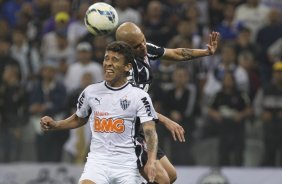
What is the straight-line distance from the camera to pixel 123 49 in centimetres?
1034

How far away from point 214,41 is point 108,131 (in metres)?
1.82

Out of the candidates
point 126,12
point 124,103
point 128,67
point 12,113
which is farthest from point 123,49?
point 126,12

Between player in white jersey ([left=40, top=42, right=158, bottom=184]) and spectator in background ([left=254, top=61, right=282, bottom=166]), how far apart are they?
578cm

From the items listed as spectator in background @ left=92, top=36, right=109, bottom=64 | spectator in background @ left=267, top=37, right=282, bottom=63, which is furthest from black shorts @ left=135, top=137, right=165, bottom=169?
spectator in background @ left=267, top=37, right=282, bottom=63

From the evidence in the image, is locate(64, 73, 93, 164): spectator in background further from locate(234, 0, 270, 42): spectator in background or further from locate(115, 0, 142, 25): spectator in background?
locate(234, 0, 270, 42): spectator in background

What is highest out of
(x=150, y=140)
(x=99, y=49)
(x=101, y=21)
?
(x=101, y=21)

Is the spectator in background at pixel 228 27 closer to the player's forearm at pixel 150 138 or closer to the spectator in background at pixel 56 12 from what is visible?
the spectator in background at pixel 56 12

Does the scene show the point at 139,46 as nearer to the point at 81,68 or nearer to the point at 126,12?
the point at 81,68

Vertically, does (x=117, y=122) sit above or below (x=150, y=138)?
above

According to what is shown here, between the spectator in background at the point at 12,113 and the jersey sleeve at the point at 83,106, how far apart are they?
604 centimetres

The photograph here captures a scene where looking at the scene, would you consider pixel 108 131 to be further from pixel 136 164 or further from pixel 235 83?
pixel 235 83

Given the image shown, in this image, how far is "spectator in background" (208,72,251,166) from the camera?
52.2 ft

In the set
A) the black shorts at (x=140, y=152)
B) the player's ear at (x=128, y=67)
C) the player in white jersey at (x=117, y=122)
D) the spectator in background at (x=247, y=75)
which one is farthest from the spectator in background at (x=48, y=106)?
the player's ear at (x=128, y=67)

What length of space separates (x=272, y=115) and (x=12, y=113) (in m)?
4.60
